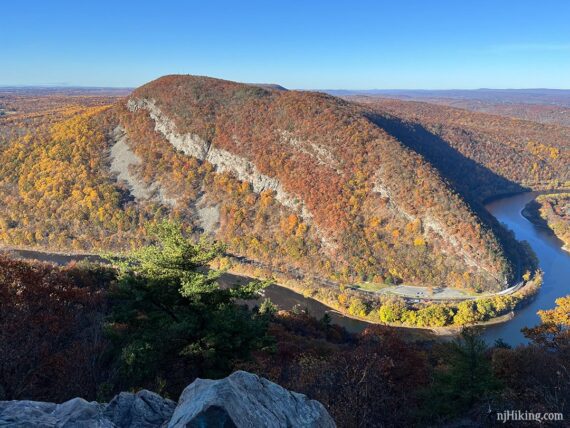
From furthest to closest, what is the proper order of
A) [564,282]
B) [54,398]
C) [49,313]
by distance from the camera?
1. [564,282]
2. [49,313]
3. [54,398]

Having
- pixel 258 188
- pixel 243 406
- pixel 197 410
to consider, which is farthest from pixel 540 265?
pixel 197 410

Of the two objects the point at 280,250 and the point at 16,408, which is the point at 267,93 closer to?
the point at 280,250

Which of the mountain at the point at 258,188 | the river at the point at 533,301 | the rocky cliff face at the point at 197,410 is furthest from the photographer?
the mountain at the point at 258,188

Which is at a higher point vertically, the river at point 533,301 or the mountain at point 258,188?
the mountain at point 258,188

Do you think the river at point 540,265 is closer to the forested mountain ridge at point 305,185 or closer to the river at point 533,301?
the river at point 533,301

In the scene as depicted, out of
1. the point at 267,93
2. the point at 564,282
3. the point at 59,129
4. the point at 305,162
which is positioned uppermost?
the point at 267,93

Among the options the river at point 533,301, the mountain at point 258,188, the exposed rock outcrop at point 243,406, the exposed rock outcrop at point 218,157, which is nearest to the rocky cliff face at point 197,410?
the exposed rock outcrop at point 243,406

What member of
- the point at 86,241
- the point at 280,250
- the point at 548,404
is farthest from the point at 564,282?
the point at 86,241
